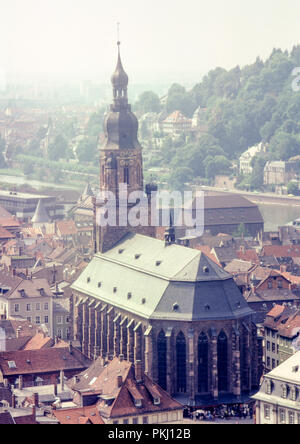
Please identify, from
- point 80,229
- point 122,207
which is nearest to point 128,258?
point 122,207

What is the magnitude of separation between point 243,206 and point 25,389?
9472cm

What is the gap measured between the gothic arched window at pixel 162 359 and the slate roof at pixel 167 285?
3.79ft

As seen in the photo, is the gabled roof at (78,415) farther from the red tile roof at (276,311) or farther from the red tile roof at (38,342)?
the red tile roof at (276,311)

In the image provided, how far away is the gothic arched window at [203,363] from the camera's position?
71875 mm

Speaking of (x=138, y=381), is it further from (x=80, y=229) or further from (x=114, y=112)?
(x=80, y=229)

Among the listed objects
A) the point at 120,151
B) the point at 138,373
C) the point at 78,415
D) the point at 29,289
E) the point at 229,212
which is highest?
the point at 120,151

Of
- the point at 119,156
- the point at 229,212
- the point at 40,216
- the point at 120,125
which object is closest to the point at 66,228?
the point at 40,216

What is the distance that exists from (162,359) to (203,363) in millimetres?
2239

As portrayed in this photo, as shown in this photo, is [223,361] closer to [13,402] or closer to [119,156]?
[13,402]

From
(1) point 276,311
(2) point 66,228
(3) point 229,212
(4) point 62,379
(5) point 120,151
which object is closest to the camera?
(4) point 62,379

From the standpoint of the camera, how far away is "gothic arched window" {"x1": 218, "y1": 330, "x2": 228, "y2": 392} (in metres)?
72.3

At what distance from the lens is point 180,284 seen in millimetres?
74312

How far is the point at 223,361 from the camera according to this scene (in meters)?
72.5

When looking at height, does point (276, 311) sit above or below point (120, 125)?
below
